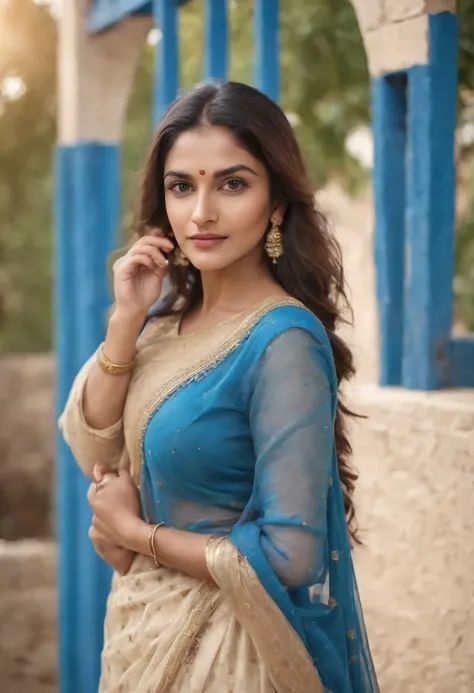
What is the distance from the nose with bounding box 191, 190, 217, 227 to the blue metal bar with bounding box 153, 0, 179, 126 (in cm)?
174

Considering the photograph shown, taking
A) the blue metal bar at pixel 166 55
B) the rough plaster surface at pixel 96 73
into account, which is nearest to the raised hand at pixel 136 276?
the blue metal bar at pixel 166 55

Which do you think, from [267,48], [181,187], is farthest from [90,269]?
[181,187]

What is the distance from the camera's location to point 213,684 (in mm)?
1927

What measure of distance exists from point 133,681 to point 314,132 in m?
4.41

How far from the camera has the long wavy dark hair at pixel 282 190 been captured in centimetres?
193

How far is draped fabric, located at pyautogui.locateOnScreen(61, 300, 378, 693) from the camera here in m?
1.80

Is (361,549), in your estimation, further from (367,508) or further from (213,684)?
(213,684)

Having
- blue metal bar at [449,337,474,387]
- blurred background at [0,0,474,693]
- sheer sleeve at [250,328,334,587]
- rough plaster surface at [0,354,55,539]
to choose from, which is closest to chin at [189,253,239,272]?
sheer sleeve at [250,328,334,587]

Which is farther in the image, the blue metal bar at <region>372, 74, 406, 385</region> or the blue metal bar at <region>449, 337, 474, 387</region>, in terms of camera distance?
the blue metal bar at <region>372, 74, 406, 385</region>

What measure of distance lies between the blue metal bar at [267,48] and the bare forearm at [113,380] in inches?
43.8

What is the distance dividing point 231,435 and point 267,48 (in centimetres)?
149

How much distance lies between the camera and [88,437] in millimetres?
2188

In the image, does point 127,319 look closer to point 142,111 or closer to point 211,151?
point 211,151

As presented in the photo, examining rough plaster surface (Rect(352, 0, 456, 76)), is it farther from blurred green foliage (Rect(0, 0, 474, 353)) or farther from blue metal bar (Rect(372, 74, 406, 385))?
blurred green foliage (Rect(0, 0, 474, 353))
